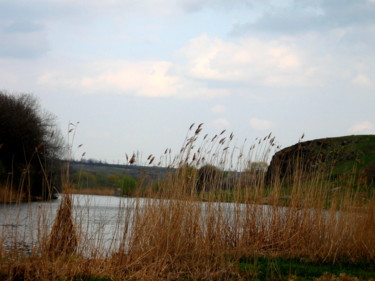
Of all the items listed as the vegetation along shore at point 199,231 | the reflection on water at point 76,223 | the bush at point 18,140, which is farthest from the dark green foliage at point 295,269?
the bush at point 18,140

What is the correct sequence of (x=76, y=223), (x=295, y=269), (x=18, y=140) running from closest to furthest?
(x=76, y=223), (x=295, y=269), (x=18, y=140)

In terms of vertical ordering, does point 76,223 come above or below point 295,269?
above

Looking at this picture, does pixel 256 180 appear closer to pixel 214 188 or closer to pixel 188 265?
pixel 214 188

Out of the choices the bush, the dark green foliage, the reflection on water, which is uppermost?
the bush

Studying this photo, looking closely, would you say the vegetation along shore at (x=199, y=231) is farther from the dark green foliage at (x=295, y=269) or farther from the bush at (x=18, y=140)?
the bush at (x=18, y=140)

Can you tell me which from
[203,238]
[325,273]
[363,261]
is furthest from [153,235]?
[363,261]

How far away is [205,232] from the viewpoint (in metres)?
7.87

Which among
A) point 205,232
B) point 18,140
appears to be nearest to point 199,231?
point 205,232

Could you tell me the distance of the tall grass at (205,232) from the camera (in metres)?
6.31

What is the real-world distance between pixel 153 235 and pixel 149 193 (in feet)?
2.18

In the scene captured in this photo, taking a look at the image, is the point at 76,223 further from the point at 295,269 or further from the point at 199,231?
the point at 295,269

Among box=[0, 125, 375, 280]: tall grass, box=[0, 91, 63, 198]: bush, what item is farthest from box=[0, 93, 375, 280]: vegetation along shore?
box=[0, 91, 63, 198]: bush

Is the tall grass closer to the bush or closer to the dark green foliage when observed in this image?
the dark green foliage

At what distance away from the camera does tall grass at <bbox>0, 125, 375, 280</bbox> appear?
20.7 feet
